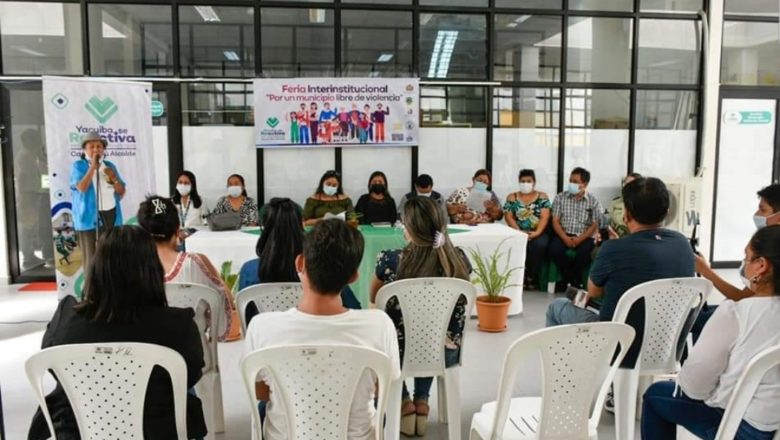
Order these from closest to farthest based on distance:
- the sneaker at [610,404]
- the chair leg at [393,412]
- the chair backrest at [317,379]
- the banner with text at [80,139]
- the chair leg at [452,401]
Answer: the chair backrest at [317,379] → the chair leg at [393,412] → the chair leg at [452,401] → the sneaker at [610,404] → the banner with text at [80,139]

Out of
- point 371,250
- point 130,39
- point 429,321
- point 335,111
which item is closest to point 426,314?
point 429,321

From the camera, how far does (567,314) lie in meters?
3.01

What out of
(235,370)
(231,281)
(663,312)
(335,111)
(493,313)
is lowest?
(235,370)

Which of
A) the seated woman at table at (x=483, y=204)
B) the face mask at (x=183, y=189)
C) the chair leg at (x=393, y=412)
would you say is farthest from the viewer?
the seated woman at table at (x=483, y=204)

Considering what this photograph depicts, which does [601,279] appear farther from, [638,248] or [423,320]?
[423,320]

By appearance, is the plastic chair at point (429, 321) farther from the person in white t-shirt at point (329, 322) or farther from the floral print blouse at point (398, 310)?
the person in white t-shirt at point (329, 322)

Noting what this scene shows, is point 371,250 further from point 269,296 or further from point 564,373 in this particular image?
point 564,373

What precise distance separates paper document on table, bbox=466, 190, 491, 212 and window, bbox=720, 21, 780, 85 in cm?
316

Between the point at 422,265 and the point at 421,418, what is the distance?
2.40 feet

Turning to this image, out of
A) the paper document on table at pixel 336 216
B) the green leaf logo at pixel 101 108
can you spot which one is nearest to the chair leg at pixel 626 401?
the paper document on table at pixel 336 216

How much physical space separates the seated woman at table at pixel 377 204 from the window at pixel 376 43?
3.70 ft

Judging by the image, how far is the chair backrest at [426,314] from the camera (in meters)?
2.51

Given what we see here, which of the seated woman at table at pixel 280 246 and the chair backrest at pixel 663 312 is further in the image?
the seated woman at table at pixel 280 246

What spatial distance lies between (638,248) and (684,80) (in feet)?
16.4
